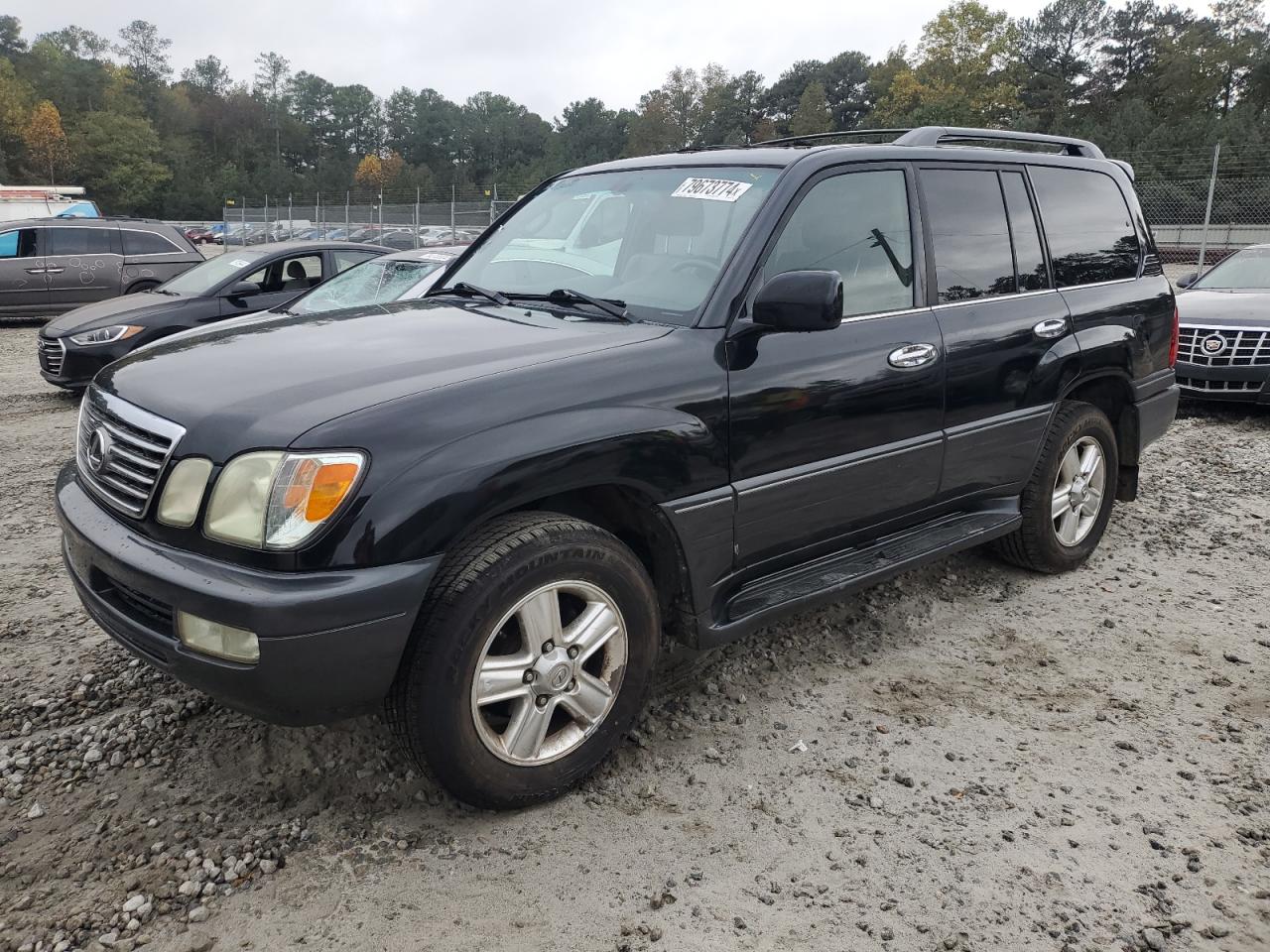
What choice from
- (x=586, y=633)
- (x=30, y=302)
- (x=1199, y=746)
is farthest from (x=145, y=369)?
(x=30, y=302)

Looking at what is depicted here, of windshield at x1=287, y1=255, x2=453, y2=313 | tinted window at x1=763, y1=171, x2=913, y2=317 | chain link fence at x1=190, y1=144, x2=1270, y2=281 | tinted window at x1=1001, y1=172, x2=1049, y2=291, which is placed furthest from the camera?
chain link fence at x1=190, y1=144, x2=1270, y2=281

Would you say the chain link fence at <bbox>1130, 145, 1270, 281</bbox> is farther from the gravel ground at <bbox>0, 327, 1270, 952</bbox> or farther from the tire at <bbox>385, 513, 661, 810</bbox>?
the tire at <bbox>385, 513, 661, 810</bbox>

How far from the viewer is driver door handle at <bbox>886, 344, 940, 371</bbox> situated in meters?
Result: 3.50

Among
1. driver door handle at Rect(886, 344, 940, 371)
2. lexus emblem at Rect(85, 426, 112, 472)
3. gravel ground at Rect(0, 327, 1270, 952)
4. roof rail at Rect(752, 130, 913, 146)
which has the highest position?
roof rail at Rect(752, 130, 913, 146)

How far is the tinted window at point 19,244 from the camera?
13422 mm

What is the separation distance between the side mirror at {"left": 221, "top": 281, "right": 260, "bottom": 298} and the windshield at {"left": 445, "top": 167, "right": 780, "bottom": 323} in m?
5.94

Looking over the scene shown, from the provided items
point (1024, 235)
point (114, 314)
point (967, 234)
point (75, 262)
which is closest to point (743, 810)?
point (967, 234)

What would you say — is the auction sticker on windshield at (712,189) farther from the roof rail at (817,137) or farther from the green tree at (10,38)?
the green tree at (10,38)

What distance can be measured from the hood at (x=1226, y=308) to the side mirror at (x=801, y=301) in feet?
22.0

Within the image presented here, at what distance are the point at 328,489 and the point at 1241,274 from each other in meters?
10.0

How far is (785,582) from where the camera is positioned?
131 inches

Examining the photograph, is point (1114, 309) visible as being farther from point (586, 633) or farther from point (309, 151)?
point (309, 151)

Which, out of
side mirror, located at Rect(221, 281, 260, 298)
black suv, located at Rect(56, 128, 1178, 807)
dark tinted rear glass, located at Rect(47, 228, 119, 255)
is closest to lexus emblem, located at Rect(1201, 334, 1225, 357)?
black suv, located at Rect(56, 128, 1178, 807)

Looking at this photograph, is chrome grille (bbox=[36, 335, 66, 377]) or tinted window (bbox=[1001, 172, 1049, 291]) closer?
tinted window (bbox=[1001, 172, 1049, 291])
